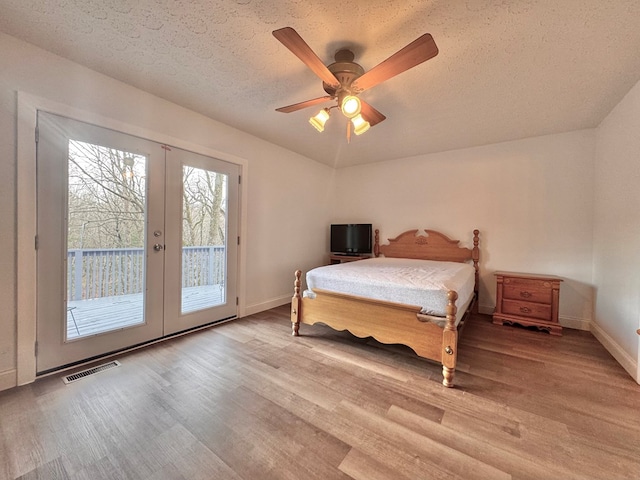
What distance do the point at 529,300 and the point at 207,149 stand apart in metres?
4.33

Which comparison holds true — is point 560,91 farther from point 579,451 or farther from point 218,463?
point 218,463

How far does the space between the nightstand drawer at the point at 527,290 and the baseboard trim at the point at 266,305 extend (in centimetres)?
308

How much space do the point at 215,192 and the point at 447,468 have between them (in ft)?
10.3

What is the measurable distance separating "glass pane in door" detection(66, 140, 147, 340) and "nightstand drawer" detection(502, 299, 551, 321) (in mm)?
4242

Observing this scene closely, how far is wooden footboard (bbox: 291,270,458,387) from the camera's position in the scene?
1901 mm

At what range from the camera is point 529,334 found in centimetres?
290

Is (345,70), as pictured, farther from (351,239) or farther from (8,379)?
(8,379)

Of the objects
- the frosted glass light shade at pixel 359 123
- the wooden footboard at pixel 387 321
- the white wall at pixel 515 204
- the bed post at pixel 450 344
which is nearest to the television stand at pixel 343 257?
the white wall at pixel 515 204

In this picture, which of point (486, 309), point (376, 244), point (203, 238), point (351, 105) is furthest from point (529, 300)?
point (203, 238)

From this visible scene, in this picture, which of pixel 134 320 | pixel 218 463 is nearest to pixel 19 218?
pixel 134 320

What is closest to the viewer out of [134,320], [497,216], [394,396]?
[394,396]

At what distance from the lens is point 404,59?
148 centimetres

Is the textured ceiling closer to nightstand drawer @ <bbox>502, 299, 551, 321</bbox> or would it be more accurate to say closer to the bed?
the bed

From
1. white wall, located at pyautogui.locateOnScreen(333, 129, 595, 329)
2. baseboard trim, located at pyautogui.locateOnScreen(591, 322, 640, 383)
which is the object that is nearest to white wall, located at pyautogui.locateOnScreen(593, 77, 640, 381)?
baseboard trim, located at pyautogui.locateOnScreen(591, 322, 640, 383)
